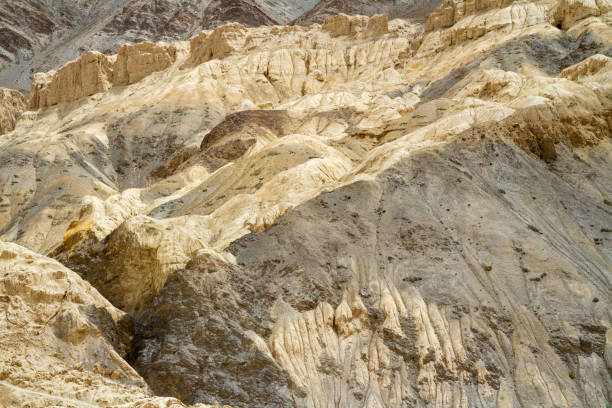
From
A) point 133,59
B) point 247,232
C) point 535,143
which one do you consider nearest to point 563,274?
point 535,143

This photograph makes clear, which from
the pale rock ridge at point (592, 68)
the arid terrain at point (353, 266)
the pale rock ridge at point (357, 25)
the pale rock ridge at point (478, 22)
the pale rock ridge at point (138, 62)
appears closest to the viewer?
the arid terrain at point (353, 266)

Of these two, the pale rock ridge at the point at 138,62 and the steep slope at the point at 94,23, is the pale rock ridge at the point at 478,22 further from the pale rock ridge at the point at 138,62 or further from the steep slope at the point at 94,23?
the steep slope at the point at 94,23

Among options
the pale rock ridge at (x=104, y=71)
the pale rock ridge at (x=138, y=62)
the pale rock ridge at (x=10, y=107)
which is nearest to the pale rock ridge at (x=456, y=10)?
the pale rock ridge at (x=104, y=71)

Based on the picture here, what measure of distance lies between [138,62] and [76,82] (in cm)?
1049

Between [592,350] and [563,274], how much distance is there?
11.6 feet

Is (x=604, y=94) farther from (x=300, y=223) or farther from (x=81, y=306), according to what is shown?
(x=81, y=306)

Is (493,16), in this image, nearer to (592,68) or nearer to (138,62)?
(592,68)

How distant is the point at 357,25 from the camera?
265 ft

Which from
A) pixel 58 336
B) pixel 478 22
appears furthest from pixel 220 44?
pixel 58 336

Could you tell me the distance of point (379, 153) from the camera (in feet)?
101

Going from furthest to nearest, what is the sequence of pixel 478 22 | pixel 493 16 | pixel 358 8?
pixel 358 8
pixel 478 22
pixel 493 16

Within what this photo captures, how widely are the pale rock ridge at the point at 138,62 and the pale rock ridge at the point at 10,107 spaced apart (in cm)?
2026

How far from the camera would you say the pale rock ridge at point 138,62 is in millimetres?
82250

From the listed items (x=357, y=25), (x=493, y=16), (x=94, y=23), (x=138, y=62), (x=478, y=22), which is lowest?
(x=493, y=16)
